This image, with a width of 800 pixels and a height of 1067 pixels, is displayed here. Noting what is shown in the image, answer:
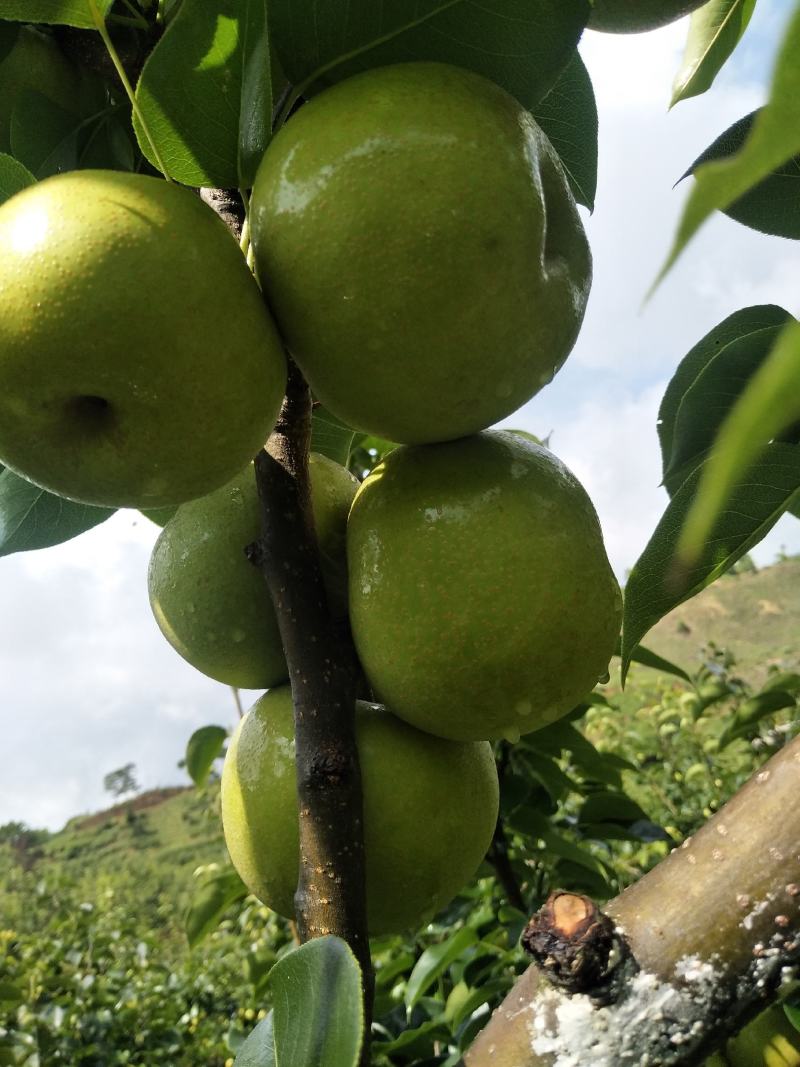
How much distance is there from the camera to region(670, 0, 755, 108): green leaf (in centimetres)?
124

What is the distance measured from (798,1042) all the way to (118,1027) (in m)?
2.41

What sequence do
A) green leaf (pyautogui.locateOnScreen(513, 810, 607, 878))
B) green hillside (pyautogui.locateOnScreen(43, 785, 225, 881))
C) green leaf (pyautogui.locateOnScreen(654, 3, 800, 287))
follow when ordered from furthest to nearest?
1. green hillside (pyautogui.locateOnScreen(43, 785, 225, 881))
2. green leaf (pyautogui.locateOnScreen(513, 810, 607, 878))
3. green leaf (pyautogui.locateOnScreen(654, 3, 800, 287))

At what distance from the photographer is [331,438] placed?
139 cm

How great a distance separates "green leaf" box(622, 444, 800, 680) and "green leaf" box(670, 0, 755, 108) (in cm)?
54

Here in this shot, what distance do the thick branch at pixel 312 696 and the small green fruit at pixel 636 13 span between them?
0.54 meters

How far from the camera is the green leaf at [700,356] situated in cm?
124

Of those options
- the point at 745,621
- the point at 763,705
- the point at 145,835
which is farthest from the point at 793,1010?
the point at 145,835

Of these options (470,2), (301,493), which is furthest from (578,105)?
(301,493)

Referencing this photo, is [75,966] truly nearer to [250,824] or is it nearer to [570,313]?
[250,824]

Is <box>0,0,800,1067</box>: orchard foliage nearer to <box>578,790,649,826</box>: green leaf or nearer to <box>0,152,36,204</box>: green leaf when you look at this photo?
<box>0,152,36,204</box>: green leaf

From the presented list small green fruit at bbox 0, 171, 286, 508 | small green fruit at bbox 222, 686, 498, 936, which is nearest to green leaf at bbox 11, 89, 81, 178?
small green fruit at bbox 0, 171, 286, 508

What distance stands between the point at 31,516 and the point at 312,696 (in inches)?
20.3

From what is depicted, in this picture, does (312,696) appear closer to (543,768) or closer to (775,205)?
(775,205)

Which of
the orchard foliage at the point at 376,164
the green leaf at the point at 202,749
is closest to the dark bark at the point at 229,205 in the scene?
the orchard foliage at the point at 376,164
